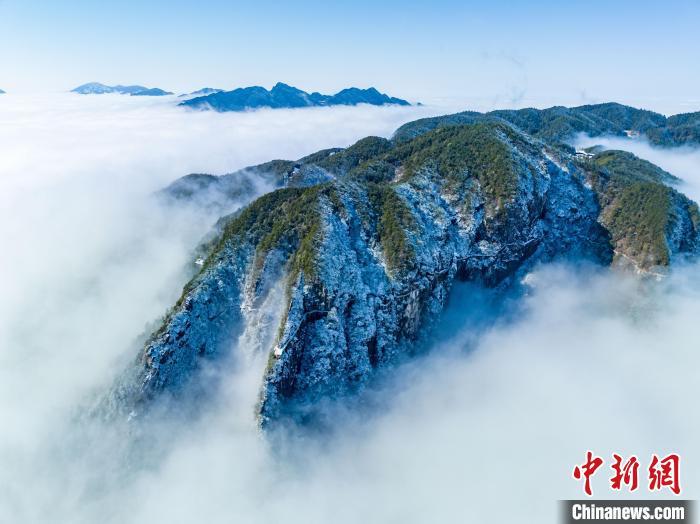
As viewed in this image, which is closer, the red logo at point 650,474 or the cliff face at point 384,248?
the red logo at point 650,474

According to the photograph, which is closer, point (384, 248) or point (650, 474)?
point (650, 474)

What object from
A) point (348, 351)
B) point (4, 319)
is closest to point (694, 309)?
point (348, 351)

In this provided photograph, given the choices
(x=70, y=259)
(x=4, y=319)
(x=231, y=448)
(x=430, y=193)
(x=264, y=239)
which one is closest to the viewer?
(x=231, y=448)

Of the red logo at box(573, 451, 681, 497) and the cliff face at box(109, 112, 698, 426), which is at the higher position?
the cliff face at box(109, 112, 698, 426)

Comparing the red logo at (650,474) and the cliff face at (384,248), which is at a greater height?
the cliff face at (384,248)

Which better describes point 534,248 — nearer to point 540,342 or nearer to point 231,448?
point 540,342

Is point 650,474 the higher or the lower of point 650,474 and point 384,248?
the lower

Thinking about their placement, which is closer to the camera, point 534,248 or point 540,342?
point 540,342

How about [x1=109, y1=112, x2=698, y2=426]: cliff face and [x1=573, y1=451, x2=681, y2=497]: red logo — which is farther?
[x1=109, y1=112, x2=698, y2=426]: cliff face
